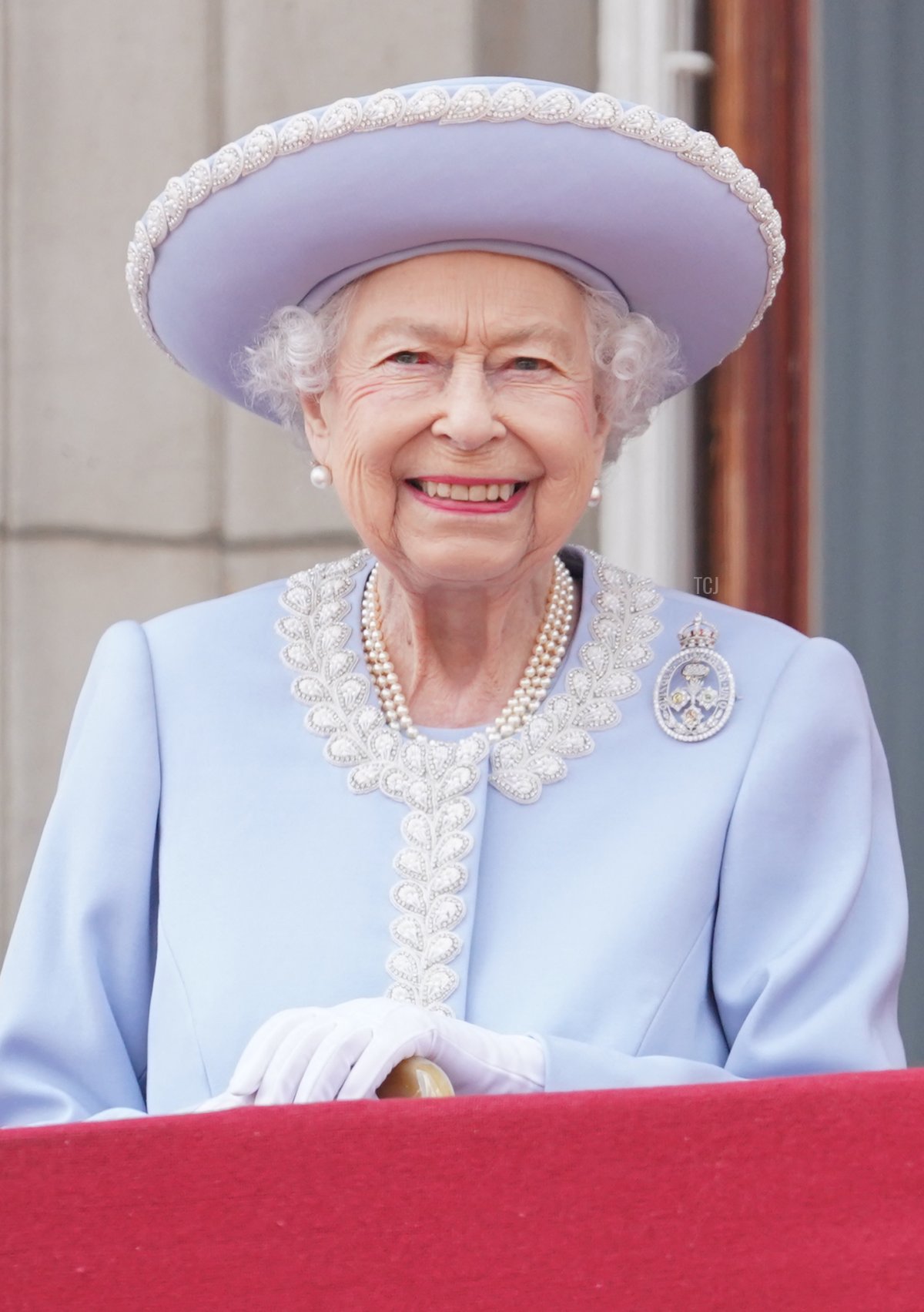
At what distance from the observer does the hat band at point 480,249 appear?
82.0 inches

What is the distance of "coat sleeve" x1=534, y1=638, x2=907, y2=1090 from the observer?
2004mm

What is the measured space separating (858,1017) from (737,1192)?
0.61 metres

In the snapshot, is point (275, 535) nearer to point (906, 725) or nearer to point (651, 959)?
point (906, 725)

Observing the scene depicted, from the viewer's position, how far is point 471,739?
223 cm

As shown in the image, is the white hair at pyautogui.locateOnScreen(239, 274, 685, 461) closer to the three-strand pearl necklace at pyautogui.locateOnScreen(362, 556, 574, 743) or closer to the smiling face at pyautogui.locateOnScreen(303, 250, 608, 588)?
the smiling face at pyautogui.locateOnScreen(303, 250, 608, 588)

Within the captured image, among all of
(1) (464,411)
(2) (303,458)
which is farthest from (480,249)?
(2) (303,458)

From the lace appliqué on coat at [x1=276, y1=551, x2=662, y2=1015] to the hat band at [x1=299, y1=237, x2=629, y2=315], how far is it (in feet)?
1.17

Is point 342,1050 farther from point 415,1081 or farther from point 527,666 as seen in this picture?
point 527,666

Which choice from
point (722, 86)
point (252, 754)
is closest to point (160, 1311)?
point (252, 754)

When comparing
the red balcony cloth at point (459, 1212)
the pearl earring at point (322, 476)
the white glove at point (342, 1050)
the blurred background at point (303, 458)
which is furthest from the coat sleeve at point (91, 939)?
the blurred background at point (303, 458)

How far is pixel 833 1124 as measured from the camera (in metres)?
1.45

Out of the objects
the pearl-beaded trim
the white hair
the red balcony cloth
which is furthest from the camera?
the white hair

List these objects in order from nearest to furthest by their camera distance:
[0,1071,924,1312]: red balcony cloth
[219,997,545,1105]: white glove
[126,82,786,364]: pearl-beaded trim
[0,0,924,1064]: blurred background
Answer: [0,1071,924,1312]: red balcony cloth → [219,997,545,1105]: white glove → [126,82,786,364]: pearl-beaded trim → [0,0,924,1064]: blurred background

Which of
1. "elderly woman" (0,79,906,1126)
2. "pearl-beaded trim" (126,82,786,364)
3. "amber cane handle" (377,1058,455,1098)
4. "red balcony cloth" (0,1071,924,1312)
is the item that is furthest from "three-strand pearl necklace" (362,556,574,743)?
"red balcony cloth" (0,1071,924,1312)
